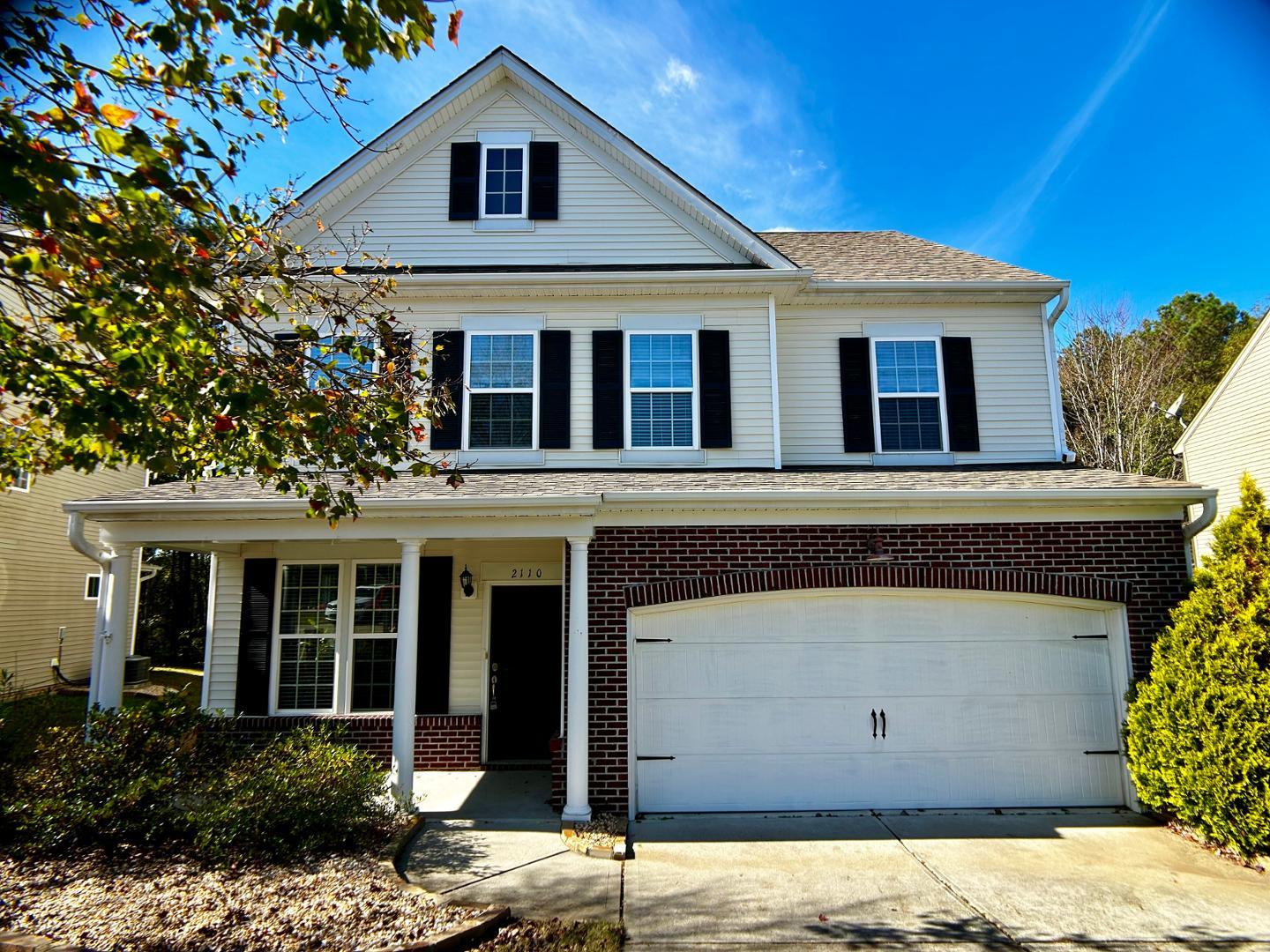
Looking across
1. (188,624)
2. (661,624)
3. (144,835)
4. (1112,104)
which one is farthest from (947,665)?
(188,624)

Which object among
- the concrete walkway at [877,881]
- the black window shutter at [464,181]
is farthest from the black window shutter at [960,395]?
the black window shutter at [464,181]

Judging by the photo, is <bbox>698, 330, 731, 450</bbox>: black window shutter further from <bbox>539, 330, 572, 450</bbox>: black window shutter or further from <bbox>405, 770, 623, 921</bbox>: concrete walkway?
<bbox>405, 770, 623, 921</bbox>: concrete walkway

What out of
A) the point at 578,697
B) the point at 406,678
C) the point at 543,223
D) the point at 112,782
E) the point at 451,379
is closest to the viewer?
the point at 112,782

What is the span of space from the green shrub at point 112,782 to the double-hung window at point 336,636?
288 centimetres

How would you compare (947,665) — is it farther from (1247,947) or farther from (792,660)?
(1247,947)

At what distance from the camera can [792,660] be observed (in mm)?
8172

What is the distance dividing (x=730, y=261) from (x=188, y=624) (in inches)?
771

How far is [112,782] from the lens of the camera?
20.8 feet

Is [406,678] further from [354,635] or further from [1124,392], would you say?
[1124,392]

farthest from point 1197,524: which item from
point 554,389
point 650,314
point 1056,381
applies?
point 554,389

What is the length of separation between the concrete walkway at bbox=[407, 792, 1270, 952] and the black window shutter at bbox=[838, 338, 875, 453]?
4569mm

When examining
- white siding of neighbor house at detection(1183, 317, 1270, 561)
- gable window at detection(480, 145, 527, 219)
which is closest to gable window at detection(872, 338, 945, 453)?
gable window at detection(480, 145, 527, 219)

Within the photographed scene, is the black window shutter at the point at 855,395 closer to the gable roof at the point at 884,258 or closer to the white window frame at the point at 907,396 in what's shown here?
the white window frame at the point at 907,396

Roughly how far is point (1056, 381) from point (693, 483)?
560 cm
